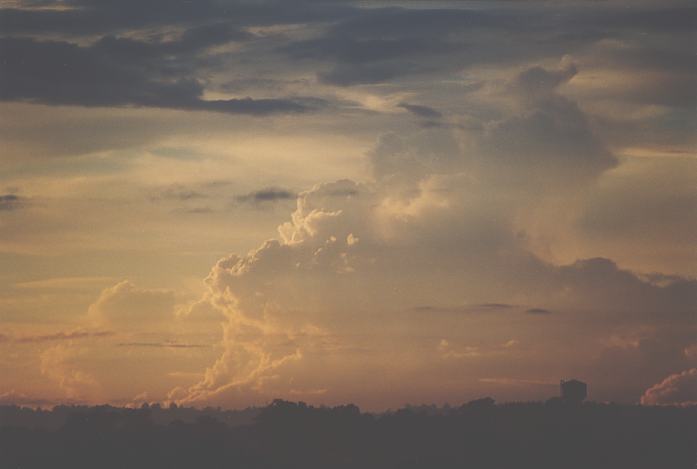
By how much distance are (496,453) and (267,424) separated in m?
33.5

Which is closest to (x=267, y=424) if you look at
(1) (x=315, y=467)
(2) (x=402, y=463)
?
(1) (x=315, y=467)

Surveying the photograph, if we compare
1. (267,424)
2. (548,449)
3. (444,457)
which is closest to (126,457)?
(267,424)

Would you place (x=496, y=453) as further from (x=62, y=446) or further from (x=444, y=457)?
(x=62, y=446)

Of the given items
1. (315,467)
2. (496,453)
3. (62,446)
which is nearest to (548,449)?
(496,453)

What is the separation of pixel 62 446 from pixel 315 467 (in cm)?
3793

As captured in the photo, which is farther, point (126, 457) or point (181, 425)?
point (181, 425)

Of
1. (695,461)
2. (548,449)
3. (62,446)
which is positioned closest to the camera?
(695,461)

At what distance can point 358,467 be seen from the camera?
540 ft

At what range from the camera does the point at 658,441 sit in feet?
548

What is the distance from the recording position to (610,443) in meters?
166

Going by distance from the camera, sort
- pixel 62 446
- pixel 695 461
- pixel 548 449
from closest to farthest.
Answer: pixel 695 461, pixel 548 449, pixel 62 446

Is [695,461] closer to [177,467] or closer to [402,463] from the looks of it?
[402,463]

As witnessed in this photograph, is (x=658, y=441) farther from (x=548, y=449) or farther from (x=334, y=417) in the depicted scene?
(x=334, y=417)

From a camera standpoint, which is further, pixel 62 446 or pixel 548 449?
pixel 62 446
